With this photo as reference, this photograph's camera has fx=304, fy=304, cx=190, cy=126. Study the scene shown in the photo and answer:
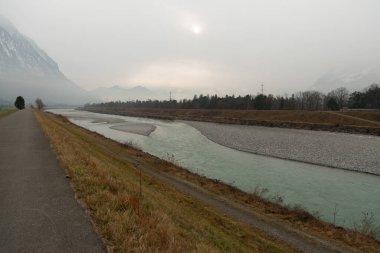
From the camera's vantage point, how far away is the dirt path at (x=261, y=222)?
1239cm

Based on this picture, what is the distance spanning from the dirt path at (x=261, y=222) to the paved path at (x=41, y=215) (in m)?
8.30

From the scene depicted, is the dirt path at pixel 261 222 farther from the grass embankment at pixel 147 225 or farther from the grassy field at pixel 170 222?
the grass embankment at pixel 147 225

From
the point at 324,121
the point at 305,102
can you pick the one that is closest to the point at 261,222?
the point at 324,121

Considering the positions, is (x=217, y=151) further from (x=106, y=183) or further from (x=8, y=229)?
(x=8, y=229)

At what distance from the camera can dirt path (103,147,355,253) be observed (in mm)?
12391

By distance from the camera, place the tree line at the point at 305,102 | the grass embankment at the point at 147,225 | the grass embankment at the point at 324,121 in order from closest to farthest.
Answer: the grass embankment at the point at 147,225, the grass embankment at the point at 324,121, the tree line at the point at 305,102

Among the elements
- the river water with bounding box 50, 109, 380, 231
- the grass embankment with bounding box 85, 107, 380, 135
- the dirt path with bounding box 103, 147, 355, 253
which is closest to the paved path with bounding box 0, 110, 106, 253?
the dirt path with bounding box 103, 147, 355, 253

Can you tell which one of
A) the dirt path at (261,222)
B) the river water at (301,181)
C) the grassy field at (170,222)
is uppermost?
the grassy field at (170,222)

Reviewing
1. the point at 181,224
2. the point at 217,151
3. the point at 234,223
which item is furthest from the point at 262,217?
the point at 217,151

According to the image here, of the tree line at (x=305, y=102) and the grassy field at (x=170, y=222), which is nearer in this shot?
the grassy field at (x=170, y=222)

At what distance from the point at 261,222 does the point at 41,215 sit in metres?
10.1

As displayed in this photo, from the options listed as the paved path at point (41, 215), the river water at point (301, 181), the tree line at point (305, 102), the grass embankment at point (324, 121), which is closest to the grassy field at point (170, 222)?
the paved path at point (41, 215)

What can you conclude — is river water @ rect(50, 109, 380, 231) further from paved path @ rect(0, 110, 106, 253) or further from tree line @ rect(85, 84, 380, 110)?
tree line @ rect(85, 84, 380, 110)

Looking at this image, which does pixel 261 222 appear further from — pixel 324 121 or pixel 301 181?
pixel 324 121
